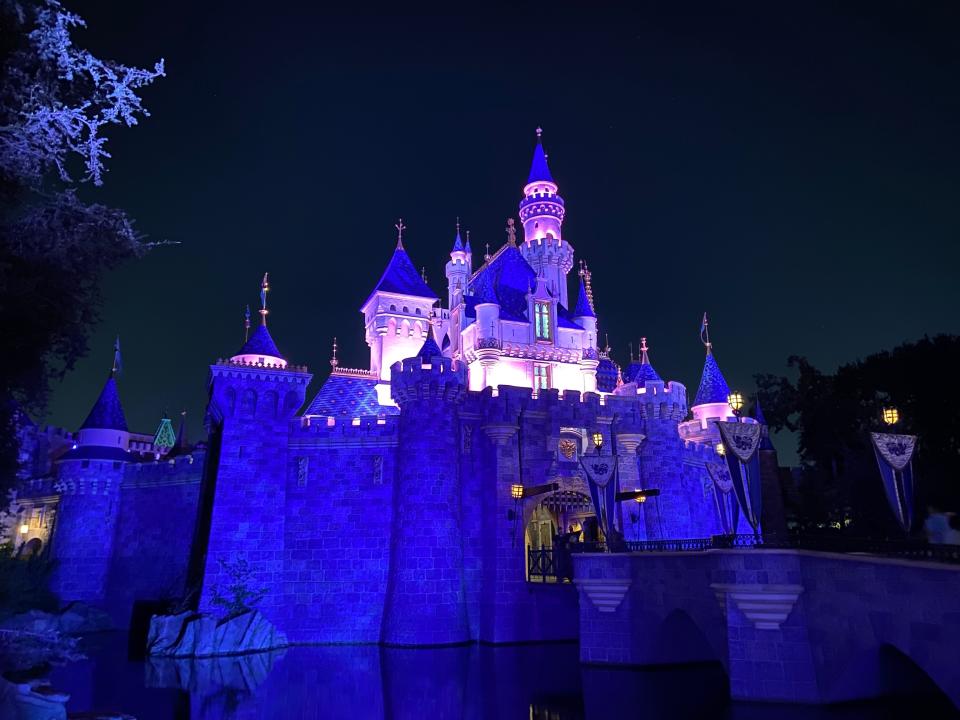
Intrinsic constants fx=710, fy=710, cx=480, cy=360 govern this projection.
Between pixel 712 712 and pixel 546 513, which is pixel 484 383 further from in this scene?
pixel 712 712

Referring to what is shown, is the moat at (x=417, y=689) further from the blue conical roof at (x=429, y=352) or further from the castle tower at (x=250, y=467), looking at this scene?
the blue conical roof at (x=429, y=352)

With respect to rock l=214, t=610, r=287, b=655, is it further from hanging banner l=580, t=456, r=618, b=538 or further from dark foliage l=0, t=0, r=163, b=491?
dark foliage l=0, t=0, r=163, b=491

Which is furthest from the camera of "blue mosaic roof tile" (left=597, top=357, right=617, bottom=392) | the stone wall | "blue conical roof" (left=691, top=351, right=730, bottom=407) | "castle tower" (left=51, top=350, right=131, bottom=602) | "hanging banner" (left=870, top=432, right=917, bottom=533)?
"blue mosaic roof tile" (left=597, top=357, right=617, bottom=392)

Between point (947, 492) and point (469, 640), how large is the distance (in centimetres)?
2048

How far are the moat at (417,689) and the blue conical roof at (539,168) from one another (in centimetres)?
2926

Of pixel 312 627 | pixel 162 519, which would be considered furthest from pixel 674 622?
pixel 162 519

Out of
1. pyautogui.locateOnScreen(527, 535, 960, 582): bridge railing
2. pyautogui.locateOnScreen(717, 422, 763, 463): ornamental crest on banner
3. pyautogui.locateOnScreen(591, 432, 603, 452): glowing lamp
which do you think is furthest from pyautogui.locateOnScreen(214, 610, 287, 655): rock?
pyautogui.locateOnScreen(717, 422, 763, 463): ornamental crest on banner

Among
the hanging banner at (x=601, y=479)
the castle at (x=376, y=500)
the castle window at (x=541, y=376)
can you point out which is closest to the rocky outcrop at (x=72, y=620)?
the castle at (x=376, y=500)

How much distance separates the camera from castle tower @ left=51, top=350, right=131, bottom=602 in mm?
31781

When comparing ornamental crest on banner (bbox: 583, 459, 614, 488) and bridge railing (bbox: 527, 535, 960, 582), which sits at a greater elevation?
ornamental crest on banner (bbox: 583, 459, 614, 488)

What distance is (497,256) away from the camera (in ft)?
134

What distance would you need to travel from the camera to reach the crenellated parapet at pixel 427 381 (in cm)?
2795

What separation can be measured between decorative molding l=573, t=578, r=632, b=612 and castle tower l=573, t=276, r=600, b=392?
689 inches

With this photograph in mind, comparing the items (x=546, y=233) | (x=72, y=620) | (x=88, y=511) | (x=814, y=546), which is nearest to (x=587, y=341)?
(x=546, y=233)
